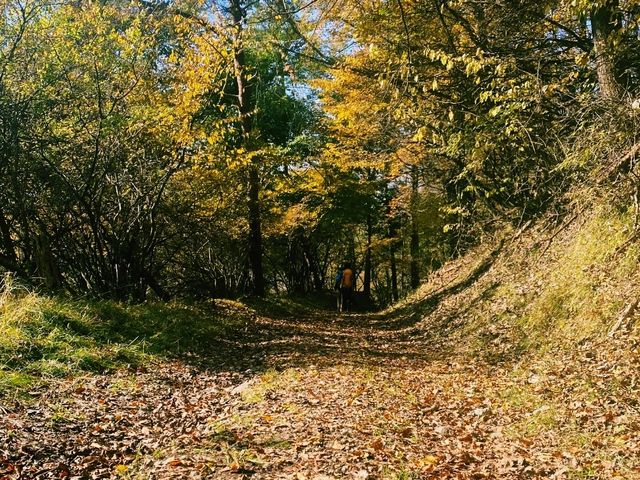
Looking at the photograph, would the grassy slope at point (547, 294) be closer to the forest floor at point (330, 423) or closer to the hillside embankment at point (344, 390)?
the hillside embankment at point (344, 390)

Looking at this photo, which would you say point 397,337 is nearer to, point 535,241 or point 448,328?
point 448,328

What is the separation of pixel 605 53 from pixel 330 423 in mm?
5833

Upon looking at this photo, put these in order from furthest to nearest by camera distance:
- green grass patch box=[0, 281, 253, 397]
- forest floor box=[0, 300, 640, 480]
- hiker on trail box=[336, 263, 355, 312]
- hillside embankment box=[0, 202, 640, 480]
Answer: hiker on trail box=[336, 263, 355, 312]
green grass patch box=[0, 281, 253, 397]
hillside embankment box=[0, 202, 640, 480]
forest floor box=[0, 300, 640, 480]

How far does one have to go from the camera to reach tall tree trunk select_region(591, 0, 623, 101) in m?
7.07

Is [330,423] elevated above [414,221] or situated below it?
below

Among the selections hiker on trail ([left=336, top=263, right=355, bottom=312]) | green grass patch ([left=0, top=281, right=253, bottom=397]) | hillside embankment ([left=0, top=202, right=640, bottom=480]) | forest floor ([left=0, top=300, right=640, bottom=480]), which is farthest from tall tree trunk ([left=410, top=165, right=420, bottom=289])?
forest floor ([left=0, top=300, right=640, bottom=480])

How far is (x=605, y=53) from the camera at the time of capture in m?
7.01

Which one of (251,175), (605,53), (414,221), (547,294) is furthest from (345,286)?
(605,53)

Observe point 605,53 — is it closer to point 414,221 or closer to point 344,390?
point 344,390

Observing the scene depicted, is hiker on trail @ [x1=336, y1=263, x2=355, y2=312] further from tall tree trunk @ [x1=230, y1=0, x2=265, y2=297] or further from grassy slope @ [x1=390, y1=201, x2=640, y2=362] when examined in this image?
grassy slope @ [x1=390, y1=201, x2=640, y2=362]

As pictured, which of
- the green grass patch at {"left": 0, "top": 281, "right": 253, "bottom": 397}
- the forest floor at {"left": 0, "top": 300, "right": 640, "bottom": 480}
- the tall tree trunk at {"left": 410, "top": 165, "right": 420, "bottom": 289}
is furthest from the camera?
the tall tree trunk at {"left": 410, "top": 165, "right": 420, "bottom": 289}

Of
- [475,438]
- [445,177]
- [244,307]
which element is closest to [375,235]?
[445,177]

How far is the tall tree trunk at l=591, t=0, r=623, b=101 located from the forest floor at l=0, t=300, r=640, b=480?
12.0 ft

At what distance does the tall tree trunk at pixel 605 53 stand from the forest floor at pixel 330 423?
3.66m
